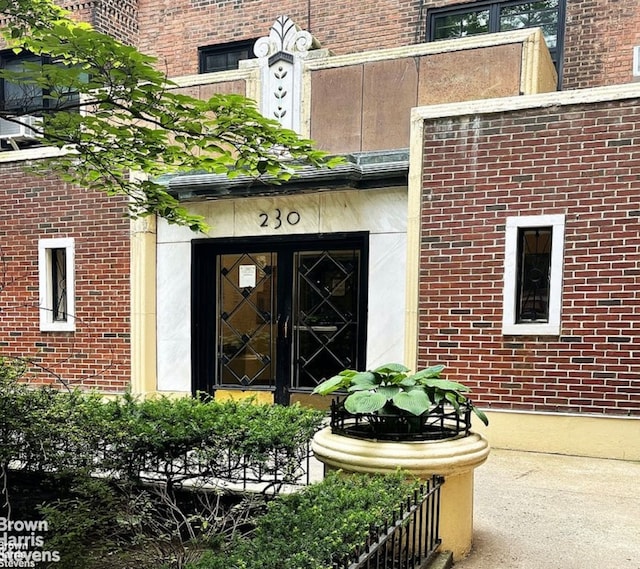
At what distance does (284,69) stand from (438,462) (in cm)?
561

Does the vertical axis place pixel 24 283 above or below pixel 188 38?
below

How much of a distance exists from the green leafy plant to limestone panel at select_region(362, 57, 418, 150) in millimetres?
3954

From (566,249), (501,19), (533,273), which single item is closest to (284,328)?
(533,273)

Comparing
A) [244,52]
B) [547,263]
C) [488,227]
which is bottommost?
[547,263]

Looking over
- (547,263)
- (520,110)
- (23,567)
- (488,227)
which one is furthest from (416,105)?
(23,567)

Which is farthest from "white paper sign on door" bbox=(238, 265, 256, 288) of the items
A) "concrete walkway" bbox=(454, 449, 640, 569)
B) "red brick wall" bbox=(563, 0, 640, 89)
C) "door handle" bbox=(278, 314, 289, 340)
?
"red brick wall" bbox=(563, 0, 640, 89)

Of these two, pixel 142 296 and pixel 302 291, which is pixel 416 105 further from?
pixel 142 296

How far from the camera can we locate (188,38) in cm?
1062

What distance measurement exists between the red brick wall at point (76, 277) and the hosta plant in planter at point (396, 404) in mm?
5226

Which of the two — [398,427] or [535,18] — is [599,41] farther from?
[398,427]

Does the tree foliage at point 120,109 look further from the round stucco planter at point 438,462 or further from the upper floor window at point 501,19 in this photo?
the upper floor window at point 501,19

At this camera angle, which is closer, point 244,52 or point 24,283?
point 24,283

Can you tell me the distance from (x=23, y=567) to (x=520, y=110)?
5721mm

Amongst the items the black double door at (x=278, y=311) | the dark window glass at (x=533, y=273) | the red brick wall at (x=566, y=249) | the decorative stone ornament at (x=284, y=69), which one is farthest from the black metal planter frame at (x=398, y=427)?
the decorative stone ornament at (x=284, y=69)
